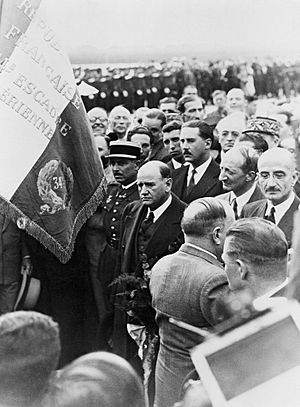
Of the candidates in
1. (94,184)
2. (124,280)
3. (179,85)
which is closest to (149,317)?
(124,280)

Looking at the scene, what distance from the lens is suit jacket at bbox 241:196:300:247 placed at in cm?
293

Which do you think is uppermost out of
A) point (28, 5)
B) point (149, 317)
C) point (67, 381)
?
point (28, 5)

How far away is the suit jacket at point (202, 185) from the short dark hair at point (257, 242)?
0.20m

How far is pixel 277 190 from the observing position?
297 cm

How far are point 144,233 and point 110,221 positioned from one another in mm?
168

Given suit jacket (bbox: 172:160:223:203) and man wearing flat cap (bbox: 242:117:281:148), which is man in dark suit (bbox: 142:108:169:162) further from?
man wearing flat cap (bbox: 242:117:281:148)

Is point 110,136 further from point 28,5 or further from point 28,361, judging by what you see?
point 28,361

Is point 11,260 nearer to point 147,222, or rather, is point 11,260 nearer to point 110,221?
point 110,221

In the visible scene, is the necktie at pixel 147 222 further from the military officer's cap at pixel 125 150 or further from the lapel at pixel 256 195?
the lapel at pixel 256 195

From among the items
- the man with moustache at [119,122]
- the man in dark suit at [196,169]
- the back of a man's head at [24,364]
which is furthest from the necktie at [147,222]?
the back of a man's head at [24,364]

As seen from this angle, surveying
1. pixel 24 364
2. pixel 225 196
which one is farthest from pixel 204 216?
pixel 24 364

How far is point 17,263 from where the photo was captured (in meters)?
3.28

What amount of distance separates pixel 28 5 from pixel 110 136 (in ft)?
2.00

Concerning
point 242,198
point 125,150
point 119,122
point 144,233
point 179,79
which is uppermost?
point 179,79
